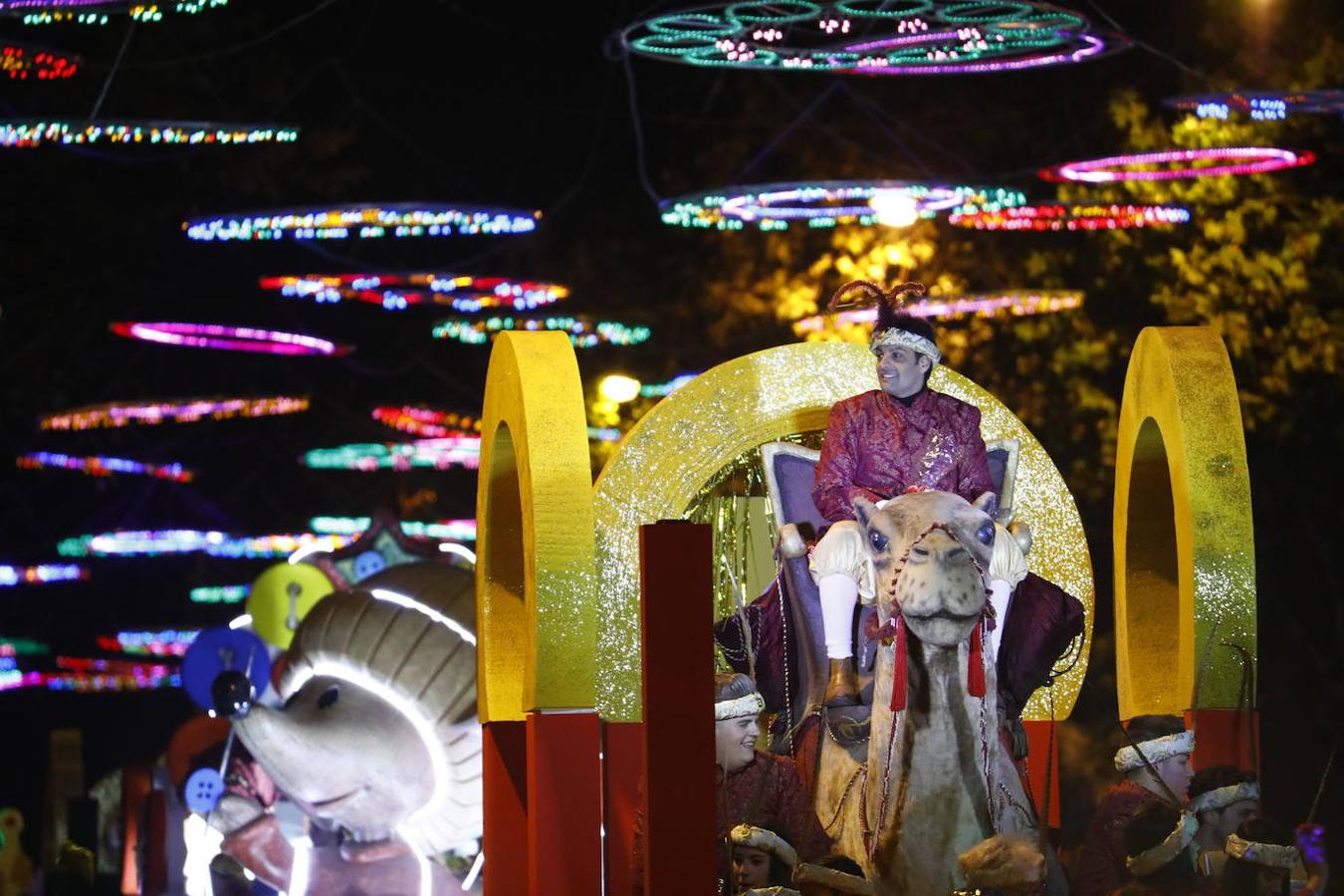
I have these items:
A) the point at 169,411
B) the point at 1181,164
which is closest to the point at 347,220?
the point at 169,411

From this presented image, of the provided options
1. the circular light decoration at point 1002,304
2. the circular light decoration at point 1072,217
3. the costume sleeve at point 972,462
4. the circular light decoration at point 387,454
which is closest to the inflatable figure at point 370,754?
the costume sleeve at point 972,462

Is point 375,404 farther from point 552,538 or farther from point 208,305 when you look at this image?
point 552,538

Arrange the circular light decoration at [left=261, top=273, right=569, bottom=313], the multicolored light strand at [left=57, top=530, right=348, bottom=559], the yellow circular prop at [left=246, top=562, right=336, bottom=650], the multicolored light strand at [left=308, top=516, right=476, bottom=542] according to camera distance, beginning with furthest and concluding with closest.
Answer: the multicolored light strand at [left=308, top=516, right=476, bottom=542] → the multicolored light strand at [left=57, top=530, right=348, bottom=559] → the circular light decoration at [left=261, top=273, right=569, bottom=313] → the yellow circular prop at [left=246, top=562, right=336, bottom=650]

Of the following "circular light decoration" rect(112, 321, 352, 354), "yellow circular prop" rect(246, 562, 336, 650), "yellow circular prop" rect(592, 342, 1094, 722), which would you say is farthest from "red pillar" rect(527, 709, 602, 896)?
"circular light decoration" rect(112, 321, 352, 354)

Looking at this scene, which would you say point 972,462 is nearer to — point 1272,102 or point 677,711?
point 677,711

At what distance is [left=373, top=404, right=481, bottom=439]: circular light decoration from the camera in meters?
28.1

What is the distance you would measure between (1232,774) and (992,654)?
1.06 metres

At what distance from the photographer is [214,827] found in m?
13.1

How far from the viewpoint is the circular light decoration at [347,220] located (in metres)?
19.6

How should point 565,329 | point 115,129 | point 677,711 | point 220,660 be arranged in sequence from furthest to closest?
point 565,329
point 115,129
point 220,660
point 677,711

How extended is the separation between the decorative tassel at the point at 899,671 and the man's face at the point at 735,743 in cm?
88

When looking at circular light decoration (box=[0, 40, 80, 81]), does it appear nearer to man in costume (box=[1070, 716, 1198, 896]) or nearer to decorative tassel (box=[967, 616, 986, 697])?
man in costume (box=[1070, 716, 1198, 896])

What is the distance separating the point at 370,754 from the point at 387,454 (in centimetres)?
1691

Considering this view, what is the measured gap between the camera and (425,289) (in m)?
24.7
